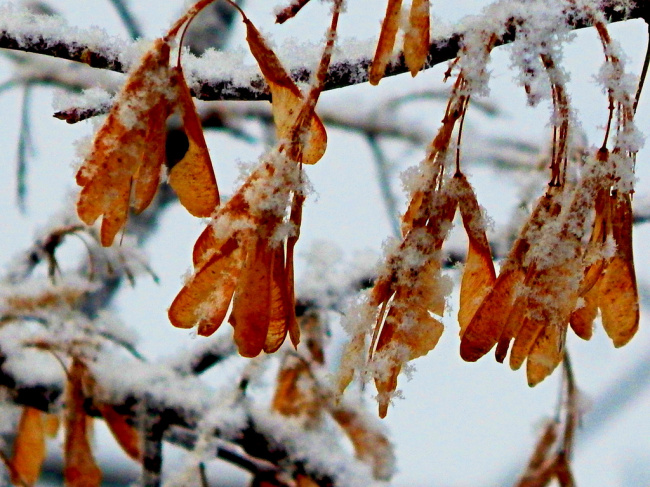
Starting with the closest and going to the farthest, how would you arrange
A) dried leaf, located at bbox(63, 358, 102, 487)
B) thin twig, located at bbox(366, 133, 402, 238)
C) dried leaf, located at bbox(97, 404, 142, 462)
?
dried leaf, located at bbox(63, 358, 102, 487) < dried leaf, located at bbox(97, 404, 142, 462) < thin twig, located at bbox(366, 133, 402, 238)

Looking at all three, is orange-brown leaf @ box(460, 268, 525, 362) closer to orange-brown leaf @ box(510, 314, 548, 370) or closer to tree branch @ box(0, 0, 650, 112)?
orange-brown leaf @ box(510, 314, 548, 370)

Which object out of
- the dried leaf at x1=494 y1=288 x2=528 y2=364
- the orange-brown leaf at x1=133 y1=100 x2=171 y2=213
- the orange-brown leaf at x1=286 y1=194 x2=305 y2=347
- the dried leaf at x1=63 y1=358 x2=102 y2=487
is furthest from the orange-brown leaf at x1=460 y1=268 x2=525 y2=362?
the dried leaf at x1=63 y1=358 x2=102 y2=487

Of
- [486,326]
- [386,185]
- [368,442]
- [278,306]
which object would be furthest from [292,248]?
[386,185]

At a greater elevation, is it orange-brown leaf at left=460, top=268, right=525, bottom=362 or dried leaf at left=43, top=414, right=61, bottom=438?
dried leaf at left=43, top=414, right=61, bottom=438

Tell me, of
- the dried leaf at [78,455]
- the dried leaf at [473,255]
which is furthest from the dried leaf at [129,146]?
the dried leaf at [78,455]

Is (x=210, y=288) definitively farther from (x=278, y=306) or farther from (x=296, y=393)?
(x=296, y=393)

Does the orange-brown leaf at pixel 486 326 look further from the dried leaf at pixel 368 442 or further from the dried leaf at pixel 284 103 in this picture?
the dried leaf at pixel 368 442

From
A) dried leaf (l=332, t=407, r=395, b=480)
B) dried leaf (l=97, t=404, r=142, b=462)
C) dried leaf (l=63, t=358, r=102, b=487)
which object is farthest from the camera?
dried leaf (l=332, t=407, r=395, b=480)

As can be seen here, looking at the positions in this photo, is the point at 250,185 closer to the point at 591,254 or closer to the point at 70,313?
the point at 591,254
